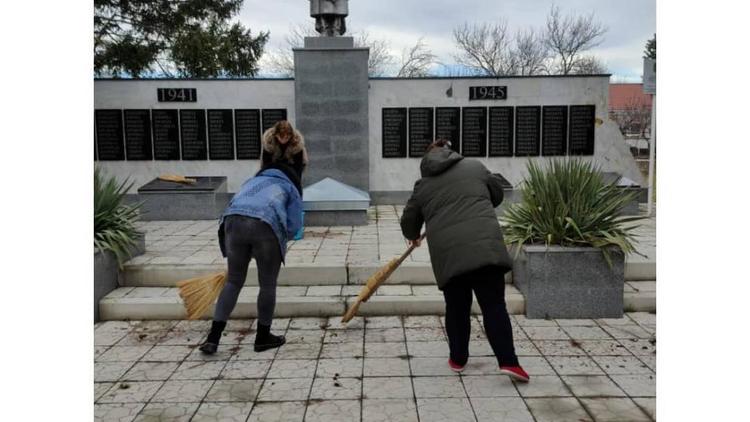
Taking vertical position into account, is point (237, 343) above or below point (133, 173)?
below

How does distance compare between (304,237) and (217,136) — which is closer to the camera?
(304,237)

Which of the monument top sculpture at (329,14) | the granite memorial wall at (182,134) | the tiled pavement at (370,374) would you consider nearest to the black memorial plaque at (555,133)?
the monument top sculpture at (329,14)

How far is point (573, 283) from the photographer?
499 cm

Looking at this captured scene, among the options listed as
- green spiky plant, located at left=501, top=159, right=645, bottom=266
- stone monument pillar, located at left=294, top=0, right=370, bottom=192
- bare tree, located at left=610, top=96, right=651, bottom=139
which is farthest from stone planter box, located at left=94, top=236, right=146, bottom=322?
bare tree, located at left=610, top=96, right=651, bottom=139

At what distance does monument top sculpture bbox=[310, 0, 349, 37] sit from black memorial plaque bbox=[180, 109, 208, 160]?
282 centimetres

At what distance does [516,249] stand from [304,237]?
3194 mm

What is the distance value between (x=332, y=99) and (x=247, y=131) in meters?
1.75

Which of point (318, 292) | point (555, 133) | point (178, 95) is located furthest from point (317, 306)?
point (555, 133)

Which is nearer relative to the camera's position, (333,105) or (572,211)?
(572,211)

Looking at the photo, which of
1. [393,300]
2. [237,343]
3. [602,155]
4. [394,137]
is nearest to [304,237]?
[393,300]

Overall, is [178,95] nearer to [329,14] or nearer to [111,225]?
[329,14]

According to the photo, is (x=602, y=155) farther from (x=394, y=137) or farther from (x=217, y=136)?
(x=217, y=136)

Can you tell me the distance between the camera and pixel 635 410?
3283 millimetres

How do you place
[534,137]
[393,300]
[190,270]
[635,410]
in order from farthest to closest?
[534,137], [190,270], [393,300], [635,410]
